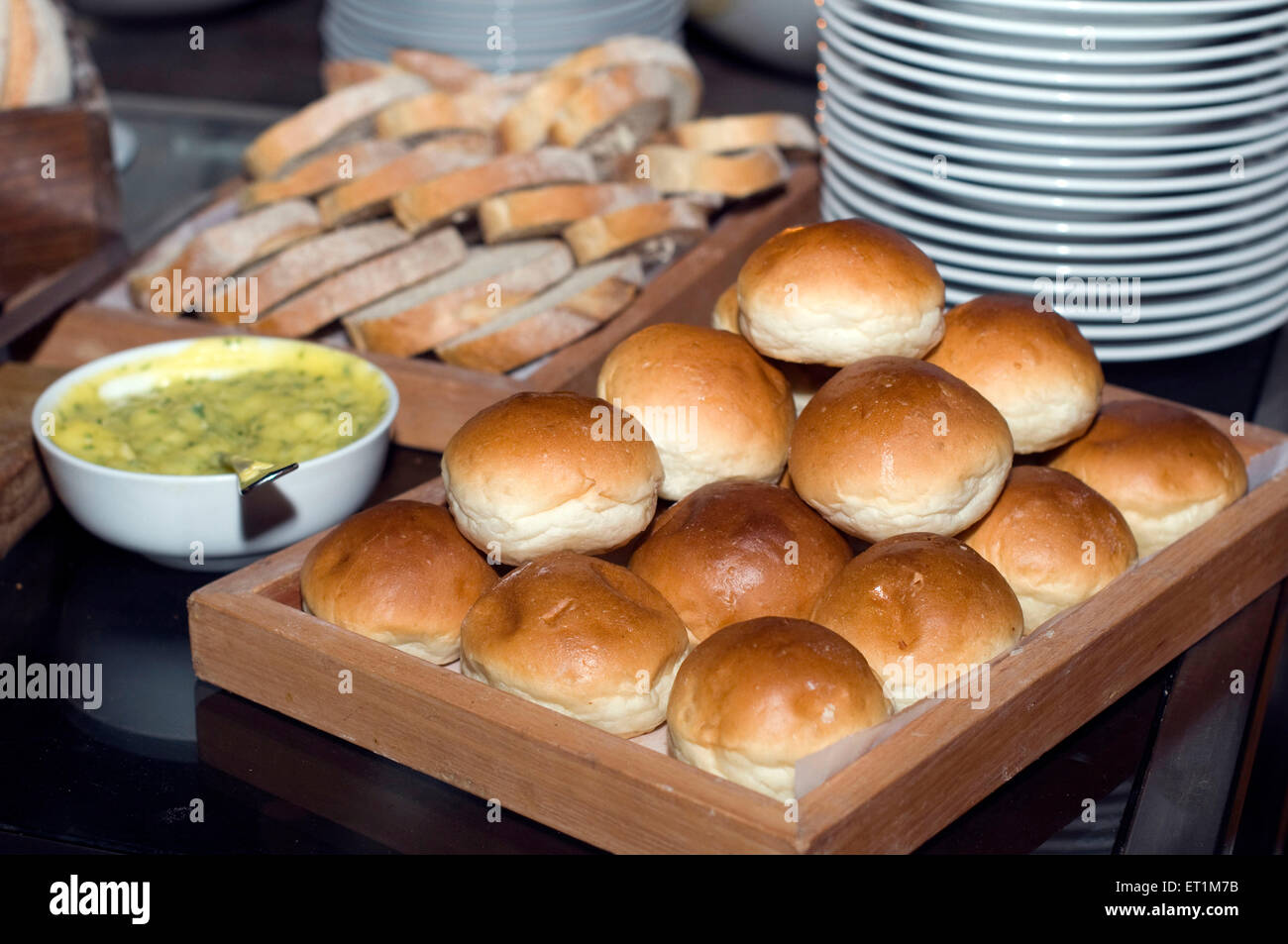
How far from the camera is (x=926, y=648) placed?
1.10 meters

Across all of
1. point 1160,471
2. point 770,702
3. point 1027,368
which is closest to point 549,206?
point 1027,368

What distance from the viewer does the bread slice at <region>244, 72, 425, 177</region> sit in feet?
Result: 7.00

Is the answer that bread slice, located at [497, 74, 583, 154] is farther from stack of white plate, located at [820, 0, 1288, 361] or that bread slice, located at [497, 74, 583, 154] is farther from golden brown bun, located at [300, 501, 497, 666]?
golden brown bun, located at [300, 501, 497, 666]

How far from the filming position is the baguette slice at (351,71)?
92.0 inches

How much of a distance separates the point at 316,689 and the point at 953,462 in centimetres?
60

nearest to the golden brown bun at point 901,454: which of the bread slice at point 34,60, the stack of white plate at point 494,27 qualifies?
the bread slice at point 34,60

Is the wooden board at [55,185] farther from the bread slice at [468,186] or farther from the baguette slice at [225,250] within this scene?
the bread slice at [468,186]

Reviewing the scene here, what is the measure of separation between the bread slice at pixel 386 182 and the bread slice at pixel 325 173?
24 mm

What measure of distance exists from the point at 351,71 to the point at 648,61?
535mm

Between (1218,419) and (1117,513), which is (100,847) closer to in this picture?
(1117,513)

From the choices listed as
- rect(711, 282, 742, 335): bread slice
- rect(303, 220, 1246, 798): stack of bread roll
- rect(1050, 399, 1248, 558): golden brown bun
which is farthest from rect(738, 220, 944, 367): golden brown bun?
rect(1050, 399, 1248, 558): golden brown bun

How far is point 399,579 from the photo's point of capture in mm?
1185
